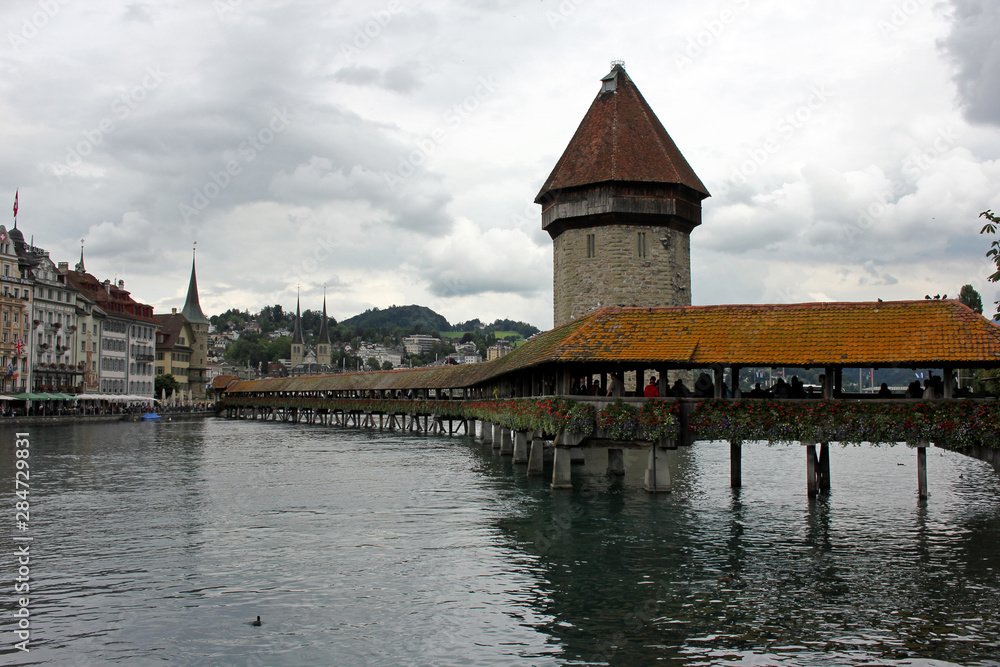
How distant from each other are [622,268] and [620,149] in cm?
556

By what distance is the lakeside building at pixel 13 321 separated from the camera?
220 feet

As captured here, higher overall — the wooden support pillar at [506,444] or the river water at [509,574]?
the wooden support pillar at [506,444]

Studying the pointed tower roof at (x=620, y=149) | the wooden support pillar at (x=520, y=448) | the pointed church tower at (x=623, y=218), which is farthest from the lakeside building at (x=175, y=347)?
the wooden support pillar at (x=520, y=448)

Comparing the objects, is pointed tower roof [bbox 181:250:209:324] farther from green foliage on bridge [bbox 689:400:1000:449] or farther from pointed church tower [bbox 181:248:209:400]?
green foliage on bridge [bbox 689:400:1000:449]

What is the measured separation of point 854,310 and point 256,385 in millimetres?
83128

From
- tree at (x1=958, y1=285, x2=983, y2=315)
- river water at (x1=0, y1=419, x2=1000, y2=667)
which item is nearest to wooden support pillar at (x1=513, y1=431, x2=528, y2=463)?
river water at (x1=0, y1=419, x2=1000, y2=667)

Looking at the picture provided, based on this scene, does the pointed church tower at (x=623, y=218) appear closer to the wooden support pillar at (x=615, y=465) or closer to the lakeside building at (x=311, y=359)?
the wooden support pillar at (x=615, y=465)

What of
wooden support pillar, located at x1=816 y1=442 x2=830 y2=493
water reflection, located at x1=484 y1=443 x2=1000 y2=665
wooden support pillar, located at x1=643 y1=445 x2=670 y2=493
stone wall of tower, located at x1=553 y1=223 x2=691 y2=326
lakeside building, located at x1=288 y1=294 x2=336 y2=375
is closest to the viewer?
water reflection, located at x1=484 y1=443 x2=1000 y2=665

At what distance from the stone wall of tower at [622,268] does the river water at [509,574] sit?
16.6 meters

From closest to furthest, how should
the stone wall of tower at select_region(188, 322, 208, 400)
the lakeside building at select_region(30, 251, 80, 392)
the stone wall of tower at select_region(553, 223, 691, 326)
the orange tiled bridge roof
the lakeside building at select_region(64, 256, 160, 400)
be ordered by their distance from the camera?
the orange tiled bridge roof
the stone wall of tower at select_region(553, 223, 691, 326)
the lakeside building at select_region(30, 251, 80, 392)
the lakeside building at select_region(64, 256, 160, 400)
the stone wall of tower at select_region(188, 322, 208, 400)

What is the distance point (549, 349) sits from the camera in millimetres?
21766

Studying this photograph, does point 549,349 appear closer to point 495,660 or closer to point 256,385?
point 495,660

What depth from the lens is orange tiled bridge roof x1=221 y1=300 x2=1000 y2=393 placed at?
59.3 feet

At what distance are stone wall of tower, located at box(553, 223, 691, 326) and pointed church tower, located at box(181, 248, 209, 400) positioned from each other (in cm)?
8548
